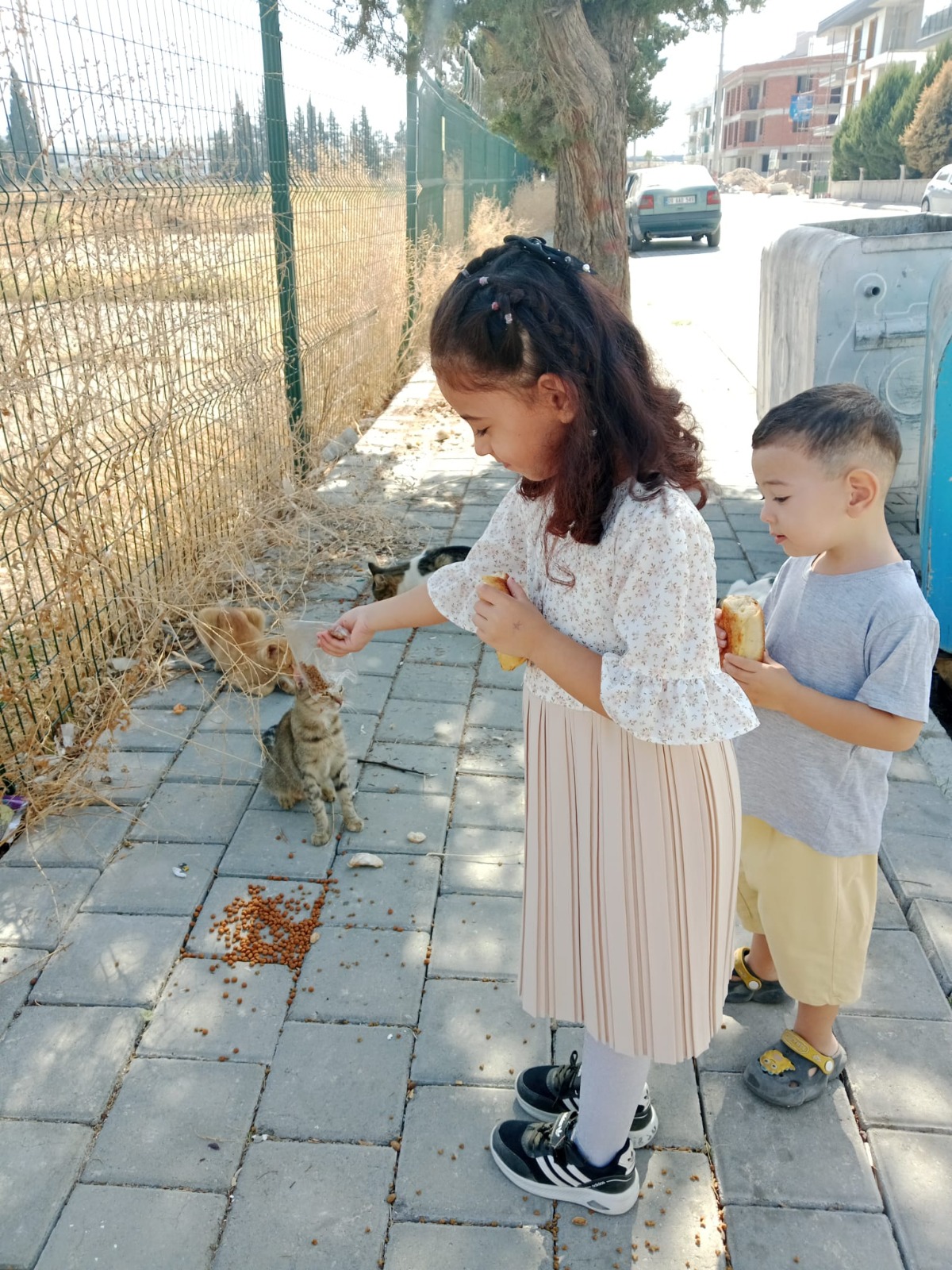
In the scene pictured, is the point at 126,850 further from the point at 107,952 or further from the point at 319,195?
the point at 319,195

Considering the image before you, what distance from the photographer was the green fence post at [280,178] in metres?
5.73

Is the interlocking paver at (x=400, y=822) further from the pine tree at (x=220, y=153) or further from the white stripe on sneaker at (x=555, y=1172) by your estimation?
the pine tree at (x=220, y=153)

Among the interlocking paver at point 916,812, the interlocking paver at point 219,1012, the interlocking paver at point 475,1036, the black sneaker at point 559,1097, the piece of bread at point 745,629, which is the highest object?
the piece of bread at point 745,629

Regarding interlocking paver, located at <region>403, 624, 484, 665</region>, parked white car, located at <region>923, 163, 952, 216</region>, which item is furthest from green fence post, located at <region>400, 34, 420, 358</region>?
parked white car, located at <region>923, 163, 952, 216</region>

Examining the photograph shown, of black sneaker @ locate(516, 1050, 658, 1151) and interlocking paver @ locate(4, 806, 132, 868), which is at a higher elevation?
black sneaker @ locate(516, 1050, 658, 1151)

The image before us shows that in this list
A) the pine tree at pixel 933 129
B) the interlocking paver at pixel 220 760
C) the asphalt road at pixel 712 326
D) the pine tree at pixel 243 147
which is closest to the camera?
the interlocking paver at pixel 220 760

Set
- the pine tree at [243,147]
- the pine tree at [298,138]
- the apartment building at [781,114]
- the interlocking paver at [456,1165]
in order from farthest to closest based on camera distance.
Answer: the apartment building at [781,114] < the pine tree at [298,138] < the pine tree at [243,147] < the interlocking paver at [456,1165]

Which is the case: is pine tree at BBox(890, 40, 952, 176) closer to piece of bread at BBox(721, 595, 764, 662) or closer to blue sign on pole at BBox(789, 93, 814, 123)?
blue sign on pole at BBox(789, 93, 814, 123)

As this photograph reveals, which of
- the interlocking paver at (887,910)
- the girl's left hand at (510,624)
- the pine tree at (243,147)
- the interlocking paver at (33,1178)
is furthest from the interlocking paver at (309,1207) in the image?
the pine tree at (243,147)

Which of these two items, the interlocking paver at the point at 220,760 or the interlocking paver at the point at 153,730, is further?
the interlocking paver at the point at 153,730

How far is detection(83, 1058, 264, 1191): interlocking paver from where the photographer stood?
2066 millimetres

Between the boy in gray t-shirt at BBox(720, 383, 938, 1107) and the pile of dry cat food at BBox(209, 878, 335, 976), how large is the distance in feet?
4.10

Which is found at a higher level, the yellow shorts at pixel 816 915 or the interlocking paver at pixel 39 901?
the yellow shorts at pixel 816 915

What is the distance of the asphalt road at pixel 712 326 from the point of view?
8.05 m
